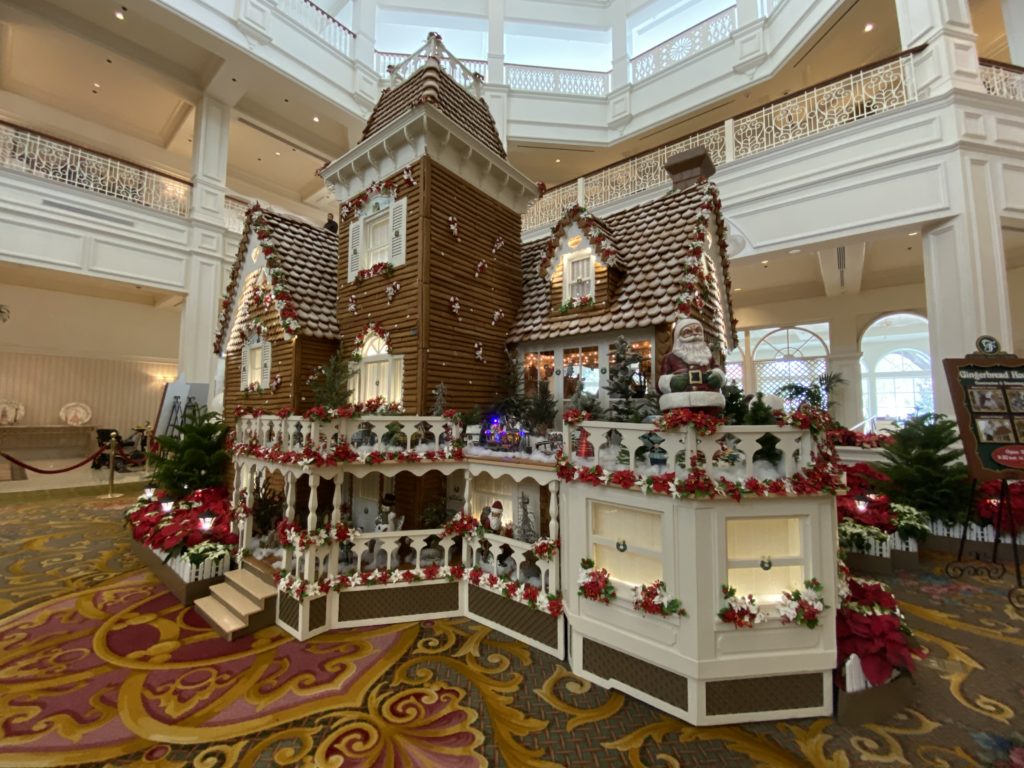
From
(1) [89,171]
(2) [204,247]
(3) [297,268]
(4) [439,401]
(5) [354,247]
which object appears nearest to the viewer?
(4) [439,401]

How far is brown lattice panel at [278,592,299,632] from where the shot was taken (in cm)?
598

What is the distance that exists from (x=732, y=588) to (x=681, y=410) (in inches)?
76.3

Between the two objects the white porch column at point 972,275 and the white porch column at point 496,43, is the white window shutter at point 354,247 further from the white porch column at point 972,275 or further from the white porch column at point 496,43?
the white porch column at point 972,275

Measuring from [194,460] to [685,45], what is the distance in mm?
23040

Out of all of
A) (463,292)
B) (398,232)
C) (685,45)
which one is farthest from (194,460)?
(685,45)

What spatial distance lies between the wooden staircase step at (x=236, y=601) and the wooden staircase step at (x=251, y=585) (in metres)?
0.05

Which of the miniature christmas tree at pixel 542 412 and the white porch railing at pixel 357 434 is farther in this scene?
the miniature christmas tree at pixel 542 412

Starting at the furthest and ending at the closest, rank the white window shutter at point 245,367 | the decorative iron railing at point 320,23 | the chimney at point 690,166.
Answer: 1. the decorative iron railing at point 320,23
2. the white window shutter at point 245,367
3. the chimney at point 690,166

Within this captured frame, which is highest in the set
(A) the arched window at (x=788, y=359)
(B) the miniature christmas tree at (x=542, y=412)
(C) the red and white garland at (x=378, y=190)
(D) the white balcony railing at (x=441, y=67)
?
(D) the white balcony railing at (x=441, y=67)

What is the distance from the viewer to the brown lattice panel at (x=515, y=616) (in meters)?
5.57

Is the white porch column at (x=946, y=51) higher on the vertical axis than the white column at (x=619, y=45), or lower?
lower

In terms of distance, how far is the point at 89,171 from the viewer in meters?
13.3

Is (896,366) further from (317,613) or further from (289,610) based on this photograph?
(289,610)

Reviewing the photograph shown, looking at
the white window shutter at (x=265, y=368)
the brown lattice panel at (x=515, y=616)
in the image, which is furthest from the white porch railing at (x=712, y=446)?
the white window shutter at (x=265, y=368)
